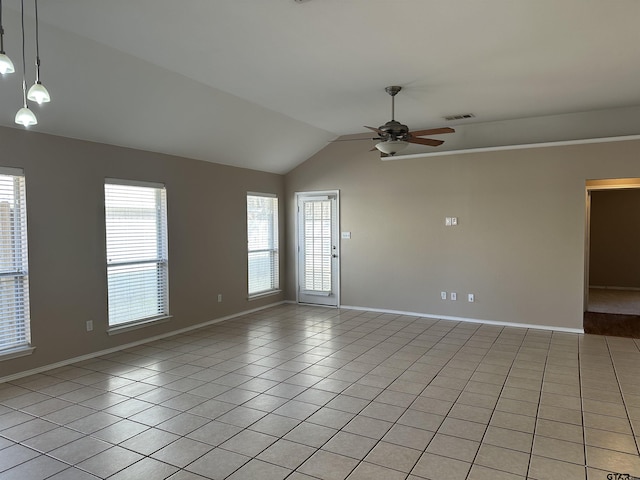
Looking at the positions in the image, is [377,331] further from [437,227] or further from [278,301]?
[278,301]

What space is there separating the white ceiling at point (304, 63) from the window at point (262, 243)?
1.68 m

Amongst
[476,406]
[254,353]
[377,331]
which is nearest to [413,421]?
[476,406]

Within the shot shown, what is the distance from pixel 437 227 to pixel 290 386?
3.76m

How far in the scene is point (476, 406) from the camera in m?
3.43

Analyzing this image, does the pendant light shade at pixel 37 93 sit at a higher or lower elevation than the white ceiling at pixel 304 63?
lower

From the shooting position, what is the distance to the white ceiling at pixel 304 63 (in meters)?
2.96

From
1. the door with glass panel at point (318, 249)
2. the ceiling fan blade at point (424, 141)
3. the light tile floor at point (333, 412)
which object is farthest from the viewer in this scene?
the door with glass panel at point (318, 249)

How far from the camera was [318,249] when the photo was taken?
767 centimetres

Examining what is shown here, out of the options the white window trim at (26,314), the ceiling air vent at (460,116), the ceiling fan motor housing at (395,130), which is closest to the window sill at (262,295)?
the white window trim at (26,314)

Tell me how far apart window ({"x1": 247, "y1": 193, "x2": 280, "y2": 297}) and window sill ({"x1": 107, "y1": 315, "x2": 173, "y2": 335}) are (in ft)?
6.14

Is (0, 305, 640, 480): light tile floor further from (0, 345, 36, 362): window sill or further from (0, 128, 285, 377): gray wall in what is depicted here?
(0, 128, 285, 377): gray wall

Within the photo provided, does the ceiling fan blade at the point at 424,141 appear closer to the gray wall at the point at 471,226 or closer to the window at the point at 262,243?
the gray wall at the point at 471,226

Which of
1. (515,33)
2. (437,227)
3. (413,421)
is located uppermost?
(515,33)

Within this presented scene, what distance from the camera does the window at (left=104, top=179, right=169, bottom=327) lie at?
4965 millimetres
